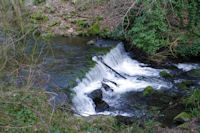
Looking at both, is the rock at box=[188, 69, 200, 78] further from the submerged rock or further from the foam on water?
the submerged rock

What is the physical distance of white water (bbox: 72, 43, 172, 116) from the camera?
725 cm

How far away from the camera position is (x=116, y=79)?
9.38 meters

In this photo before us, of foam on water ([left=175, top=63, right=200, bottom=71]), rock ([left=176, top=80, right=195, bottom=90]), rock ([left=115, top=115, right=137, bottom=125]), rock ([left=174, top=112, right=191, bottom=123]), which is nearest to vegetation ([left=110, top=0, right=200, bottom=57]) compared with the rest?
foam on water ([left=175, top=63, right=200, bottom=71])

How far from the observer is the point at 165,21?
36.2ft

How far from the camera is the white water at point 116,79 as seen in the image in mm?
7254

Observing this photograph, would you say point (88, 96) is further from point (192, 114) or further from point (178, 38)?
point (178, 38)

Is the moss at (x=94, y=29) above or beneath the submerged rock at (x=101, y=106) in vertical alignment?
above

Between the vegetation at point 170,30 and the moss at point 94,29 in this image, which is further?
the moss at point 94,29

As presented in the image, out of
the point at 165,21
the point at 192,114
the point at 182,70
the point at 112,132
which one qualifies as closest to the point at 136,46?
the point at 165,21

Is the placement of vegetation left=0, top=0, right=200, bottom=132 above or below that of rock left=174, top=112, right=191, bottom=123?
above

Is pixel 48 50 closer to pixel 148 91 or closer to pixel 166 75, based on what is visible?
pixel 148 91

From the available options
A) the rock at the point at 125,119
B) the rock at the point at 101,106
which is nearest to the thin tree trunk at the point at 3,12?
the rock at the point at 101,106

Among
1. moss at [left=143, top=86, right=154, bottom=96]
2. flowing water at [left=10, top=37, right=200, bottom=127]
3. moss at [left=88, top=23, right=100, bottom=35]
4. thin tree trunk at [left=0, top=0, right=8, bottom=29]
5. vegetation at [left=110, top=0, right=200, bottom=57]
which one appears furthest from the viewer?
moss at [left=88, top=23, right=100, bottom=35]

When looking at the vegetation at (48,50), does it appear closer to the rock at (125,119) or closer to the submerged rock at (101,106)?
the rock at (125,119)
